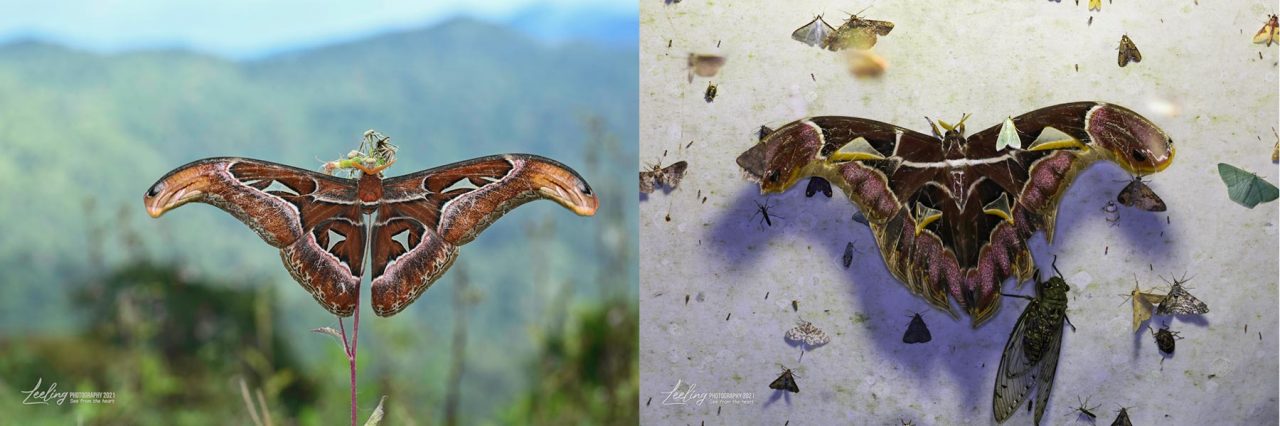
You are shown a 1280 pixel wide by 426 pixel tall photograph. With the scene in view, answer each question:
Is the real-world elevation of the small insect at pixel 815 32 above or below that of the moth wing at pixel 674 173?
above

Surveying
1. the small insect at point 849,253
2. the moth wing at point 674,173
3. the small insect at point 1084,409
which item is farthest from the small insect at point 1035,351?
the moth wing at point 674,173

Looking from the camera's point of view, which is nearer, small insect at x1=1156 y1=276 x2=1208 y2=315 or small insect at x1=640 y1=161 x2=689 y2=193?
small insect at x1=640 y1=161 x2=689 y2=193

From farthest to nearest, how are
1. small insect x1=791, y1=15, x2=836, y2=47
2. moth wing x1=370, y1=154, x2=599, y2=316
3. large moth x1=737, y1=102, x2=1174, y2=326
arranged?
small insect x1=791, y1=15, x2=836, y2=47
large moth x1=737, y1=102, x2=1174, y2=326
moth wing x1=370, y1=154, x2=599, y2=316

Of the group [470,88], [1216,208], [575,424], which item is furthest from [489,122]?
[1216,208]

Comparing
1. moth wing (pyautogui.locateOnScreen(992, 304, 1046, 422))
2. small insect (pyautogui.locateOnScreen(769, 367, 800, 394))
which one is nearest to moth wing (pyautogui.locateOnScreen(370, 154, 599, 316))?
small insect (pyautogui.locateOnScreen(769, 367, 800, 394))

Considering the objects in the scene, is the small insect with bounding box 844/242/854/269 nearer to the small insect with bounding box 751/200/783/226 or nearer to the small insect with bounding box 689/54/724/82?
the small insect with bounding box 751/200/783/226

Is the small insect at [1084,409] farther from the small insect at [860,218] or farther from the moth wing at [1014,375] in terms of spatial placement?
the small insect at [860,218]

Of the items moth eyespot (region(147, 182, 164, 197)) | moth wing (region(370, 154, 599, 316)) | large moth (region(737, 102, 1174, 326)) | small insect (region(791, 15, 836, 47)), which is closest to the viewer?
moth eyespot (region(147, 182, 164, 197))
